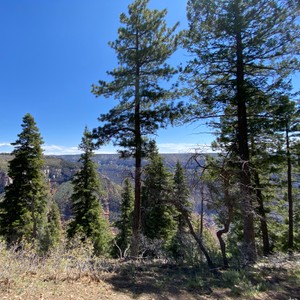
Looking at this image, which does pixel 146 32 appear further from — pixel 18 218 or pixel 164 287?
pixel 18 218

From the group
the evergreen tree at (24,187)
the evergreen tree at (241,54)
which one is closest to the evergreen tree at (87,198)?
the evergreen tree at (24,187)

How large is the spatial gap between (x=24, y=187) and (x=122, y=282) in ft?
38.9

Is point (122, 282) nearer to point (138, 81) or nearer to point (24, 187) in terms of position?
point (138, 81)

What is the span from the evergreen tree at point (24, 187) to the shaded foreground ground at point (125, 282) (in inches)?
397

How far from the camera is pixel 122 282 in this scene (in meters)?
4.96

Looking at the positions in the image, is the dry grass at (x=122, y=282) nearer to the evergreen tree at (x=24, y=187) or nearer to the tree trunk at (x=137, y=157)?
the tree trunk at (x=137, y=157)

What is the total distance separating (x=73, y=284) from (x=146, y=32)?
994 centimetres

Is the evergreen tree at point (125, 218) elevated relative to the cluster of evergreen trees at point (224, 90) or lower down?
lower down

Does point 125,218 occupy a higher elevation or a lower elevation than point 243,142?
lower

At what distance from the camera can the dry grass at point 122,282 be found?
3969 mm

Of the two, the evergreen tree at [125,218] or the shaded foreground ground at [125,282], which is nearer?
the shaded foreground ground at [125,282]

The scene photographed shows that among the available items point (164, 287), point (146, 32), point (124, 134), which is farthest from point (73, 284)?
point (146, 32)

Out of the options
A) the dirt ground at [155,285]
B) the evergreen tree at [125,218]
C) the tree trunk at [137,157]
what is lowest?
the evergreen tree at [125,218]

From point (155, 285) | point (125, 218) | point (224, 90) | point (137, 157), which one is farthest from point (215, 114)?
point (125, 218)
